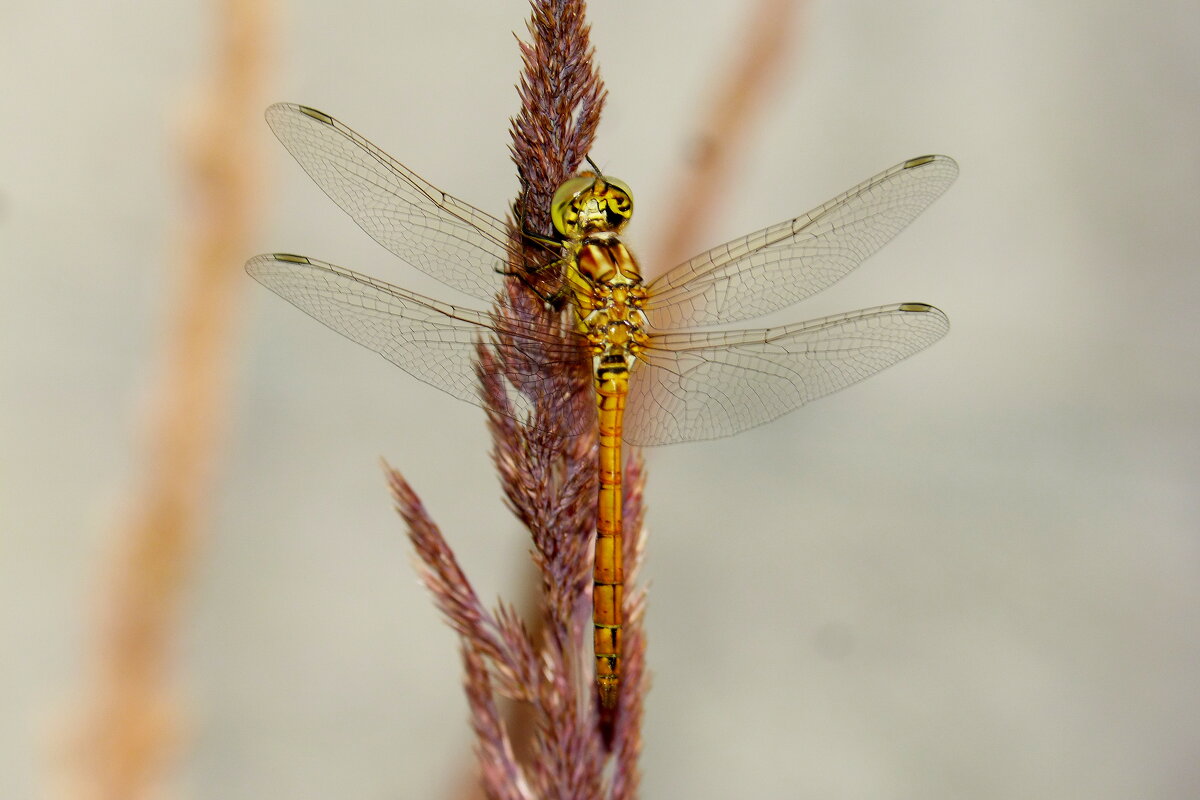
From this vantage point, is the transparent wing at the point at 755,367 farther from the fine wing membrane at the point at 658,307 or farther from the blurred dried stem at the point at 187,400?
the blurred dried stem at the point at 187,400

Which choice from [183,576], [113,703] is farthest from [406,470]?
[113,703]

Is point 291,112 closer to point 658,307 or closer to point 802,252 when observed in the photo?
point 658,307

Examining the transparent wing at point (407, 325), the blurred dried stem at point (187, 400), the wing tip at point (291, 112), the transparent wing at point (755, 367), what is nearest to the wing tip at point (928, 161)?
the transparent wing at point (755, 367)

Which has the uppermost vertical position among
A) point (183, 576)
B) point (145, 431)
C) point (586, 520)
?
point (145, 431)

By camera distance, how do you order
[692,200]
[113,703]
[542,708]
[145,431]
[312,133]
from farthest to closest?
[145,431] < [692,200] < [113,703] < [312,133] < [542,708]

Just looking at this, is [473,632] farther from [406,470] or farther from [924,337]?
[406,470]

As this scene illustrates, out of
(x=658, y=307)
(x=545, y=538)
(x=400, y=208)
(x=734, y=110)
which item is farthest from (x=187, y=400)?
(x=734, y=110)
